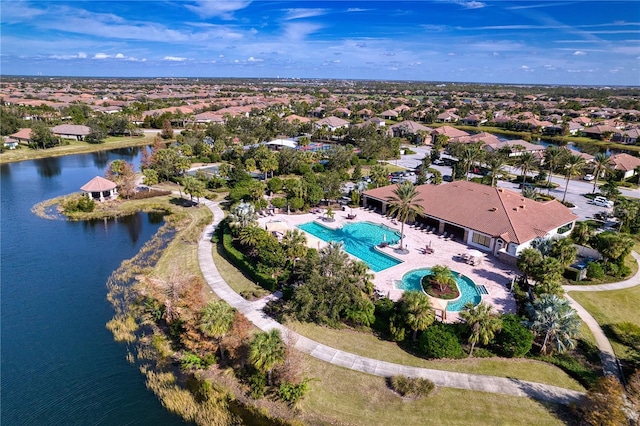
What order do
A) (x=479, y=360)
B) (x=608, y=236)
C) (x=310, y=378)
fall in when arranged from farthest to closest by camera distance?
(x=608, y=236) → (x=479, y=360) → (x=310, y=378)

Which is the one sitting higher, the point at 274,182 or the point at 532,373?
the point at 274,182

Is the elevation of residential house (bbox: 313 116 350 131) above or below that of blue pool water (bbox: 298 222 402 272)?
above

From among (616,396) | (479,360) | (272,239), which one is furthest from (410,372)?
(272,239)

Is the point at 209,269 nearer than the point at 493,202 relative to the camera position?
Yes

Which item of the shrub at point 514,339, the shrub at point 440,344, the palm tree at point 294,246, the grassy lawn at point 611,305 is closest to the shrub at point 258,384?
the shrub at point 440,344

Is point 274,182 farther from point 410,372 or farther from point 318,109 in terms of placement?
point 318,109

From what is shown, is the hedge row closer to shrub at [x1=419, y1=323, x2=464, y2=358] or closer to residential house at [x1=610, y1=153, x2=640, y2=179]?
shrub at [x1=419, y1=323, x2=464, y2=358]

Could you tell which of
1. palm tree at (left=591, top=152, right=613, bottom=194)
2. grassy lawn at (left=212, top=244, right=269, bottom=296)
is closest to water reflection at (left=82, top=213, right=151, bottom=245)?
grassy lawn at (left=212, top=244, right=269, bottom=296)
